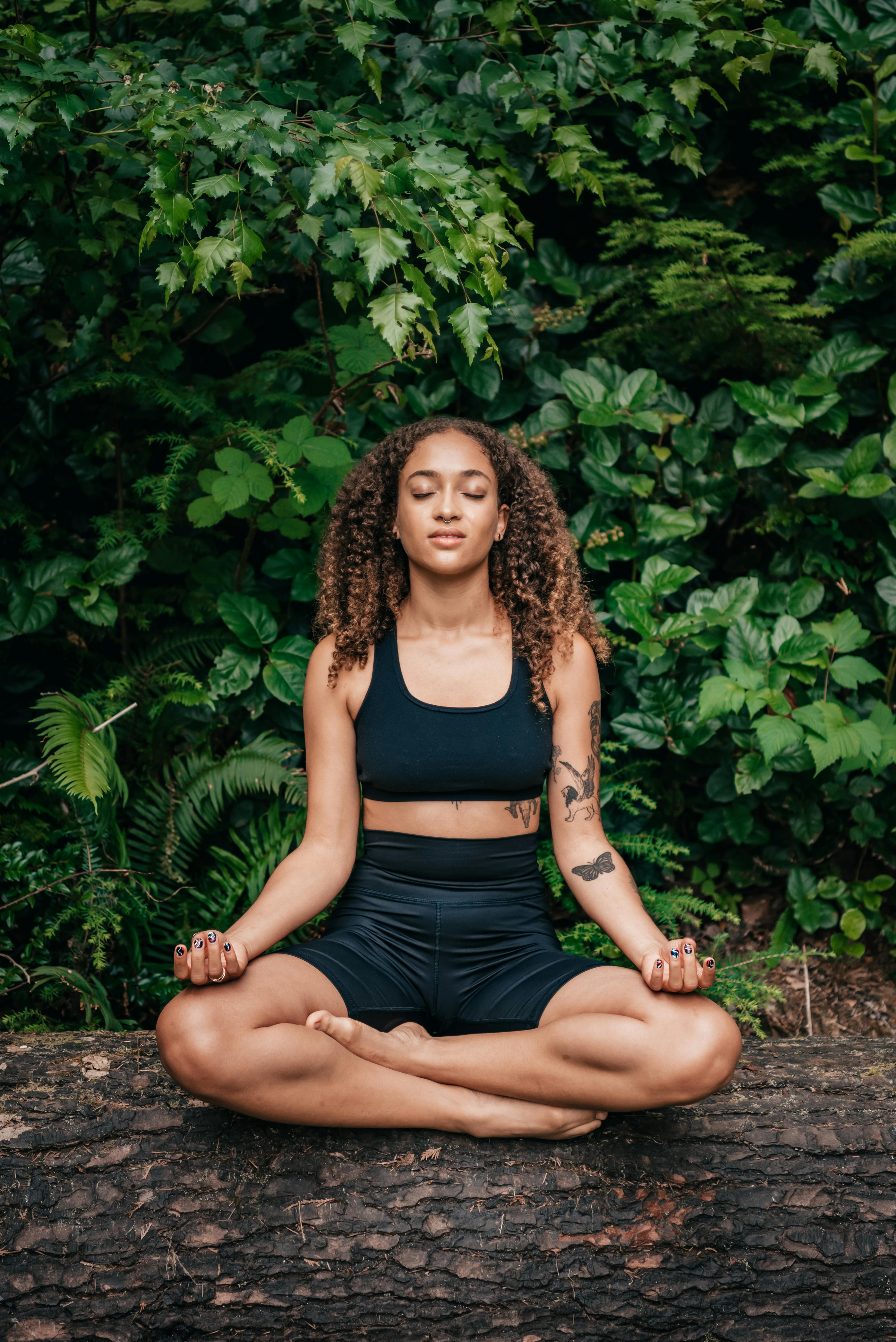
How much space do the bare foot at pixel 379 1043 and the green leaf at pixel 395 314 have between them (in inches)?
61.5

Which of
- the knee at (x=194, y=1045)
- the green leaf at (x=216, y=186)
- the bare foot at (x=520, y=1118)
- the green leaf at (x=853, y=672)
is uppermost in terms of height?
the green leaf at (x=216, y=186)

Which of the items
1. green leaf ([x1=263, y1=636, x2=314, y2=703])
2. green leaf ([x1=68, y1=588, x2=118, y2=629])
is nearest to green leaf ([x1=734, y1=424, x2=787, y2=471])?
green leaf ([x1=263, y1=636, x2=314, y2=703])

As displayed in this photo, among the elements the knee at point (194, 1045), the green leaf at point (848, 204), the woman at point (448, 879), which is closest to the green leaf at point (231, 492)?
the woman at point (448, 879)

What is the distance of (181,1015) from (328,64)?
10.1ft

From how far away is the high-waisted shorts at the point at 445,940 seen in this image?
96.9 inches

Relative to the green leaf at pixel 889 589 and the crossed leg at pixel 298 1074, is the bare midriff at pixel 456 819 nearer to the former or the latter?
the crossed leg at pixel 298 1074

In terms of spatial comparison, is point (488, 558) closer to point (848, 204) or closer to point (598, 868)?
point (598, 868)

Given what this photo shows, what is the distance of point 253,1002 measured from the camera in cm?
215

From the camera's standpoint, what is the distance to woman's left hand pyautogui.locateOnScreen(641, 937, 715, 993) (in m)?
2.13

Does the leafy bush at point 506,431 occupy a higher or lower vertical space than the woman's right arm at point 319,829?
higher

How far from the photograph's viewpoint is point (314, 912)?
264cm

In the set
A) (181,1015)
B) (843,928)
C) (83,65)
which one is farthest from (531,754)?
(83,65)

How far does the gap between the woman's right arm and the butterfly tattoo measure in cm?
65

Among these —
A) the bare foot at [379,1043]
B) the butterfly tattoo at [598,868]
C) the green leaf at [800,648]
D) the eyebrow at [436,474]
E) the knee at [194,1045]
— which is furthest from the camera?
the green leaf at [800,648]
